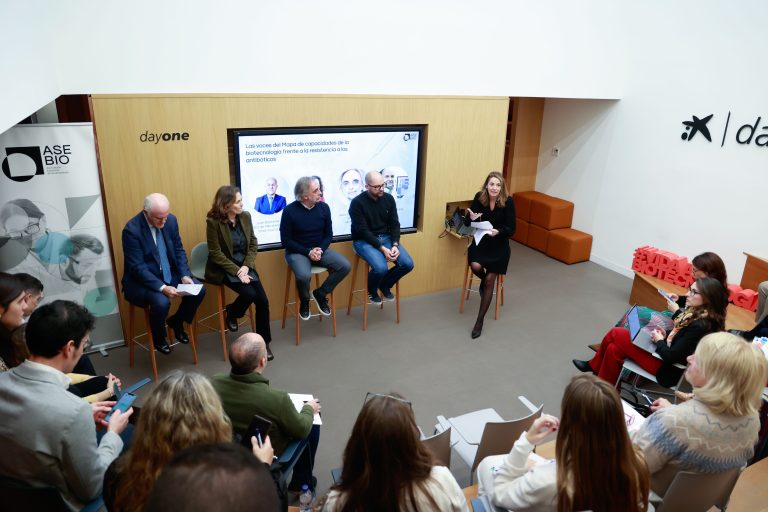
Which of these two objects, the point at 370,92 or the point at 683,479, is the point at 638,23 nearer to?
the point at 370,92

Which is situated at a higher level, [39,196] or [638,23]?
[638,23]

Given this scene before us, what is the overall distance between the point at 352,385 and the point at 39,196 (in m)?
2.73

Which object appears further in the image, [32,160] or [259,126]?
[259,126]

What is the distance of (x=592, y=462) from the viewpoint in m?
1.72

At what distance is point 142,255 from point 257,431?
2314 mm

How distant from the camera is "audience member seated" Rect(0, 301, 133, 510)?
6.19ft

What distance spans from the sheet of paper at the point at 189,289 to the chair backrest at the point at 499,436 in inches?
96.6

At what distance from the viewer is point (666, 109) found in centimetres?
592

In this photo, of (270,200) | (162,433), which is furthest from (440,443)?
(270,200)

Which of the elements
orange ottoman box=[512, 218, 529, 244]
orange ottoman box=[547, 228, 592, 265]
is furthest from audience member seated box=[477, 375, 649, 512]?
orange ottoman box=[512, 218, 529, 244]

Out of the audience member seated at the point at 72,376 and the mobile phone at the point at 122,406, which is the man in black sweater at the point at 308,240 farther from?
the mobile phone at the point at 122,406

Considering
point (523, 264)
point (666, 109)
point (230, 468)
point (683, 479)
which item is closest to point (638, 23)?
point (666, 109)

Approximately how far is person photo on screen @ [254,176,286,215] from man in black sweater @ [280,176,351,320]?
0.82 feet

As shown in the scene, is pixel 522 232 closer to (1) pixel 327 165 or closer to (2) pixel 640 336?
(1) pixel 327 165
